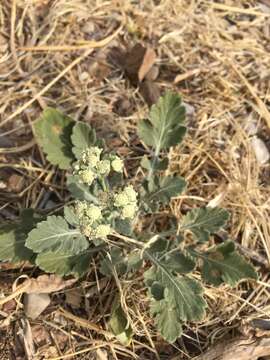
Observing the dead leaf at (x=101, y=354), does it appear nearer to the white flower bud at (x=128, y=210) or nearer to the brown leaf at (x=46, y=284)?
the brown leaf at (x=46, y=284)

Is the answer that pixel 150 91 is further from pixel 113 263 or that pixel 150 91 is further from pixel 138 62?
pixel 113 263

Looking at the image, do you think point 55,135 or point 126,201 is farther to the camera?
point 55,135

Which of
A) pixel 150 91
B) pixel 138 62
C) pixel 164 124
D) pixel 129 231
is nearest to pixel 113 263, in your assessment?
pixel 129 231

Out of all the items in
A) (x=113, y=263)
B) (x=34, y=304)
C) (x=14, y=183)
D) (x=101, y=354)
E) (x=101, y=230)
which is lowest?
(x=101, y=354)

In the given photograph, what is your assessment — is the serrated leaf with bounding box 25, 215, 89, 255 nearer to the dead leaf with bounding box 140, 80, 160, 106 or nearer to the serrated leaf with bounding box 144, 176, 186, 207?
the serrated leaf with bounding box 144, 176, 186, 207

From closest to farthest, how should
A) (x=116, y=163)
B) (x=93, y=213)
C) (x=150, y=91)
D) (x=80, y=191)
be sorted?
(x=93, y=213), (x=116, y=163), (x=80, y=191), (x=150, y=91)

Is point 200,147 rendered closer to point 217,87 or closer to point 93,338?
point 217,87

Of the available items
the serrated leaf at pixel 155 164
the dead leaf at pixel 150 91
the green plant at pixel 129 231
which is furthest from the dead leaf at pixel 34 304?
the dead leaf at pixel 150 91
